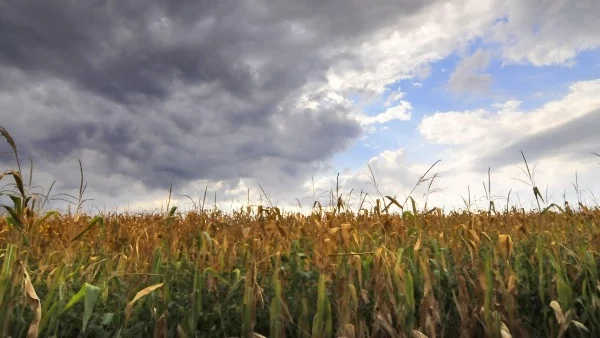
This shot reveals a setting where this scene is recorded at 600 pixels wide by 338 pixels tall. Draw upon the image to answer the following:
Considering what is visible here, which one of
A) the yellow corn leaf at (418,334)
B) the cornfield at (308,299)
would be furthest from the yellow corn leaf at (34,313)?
the yellow corn leaf at (418,334)

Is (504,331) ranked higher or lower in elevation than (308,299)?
lower

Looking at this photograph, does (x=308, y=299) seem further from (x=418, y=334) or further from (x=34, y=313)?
(x=34, y=313)

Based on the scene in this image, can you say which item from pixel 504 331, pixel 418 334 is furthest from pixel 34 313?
pixel 504 331

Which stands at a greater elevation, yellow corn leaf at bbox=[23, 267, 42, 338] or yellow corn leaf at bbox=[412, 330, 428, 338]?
yellow corn leaf at bbox=[23, 267, 42, 338]

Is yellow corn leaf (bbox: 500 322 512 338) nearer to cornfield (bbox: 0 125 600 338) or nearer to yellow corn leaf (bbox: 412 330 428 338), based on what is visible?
cornfield (bbox: 0 125 600 338)

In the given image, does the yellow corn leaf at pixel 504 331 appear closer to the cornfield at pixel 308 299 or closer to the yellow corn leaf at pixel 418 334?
the cornfield at pixel 308 299

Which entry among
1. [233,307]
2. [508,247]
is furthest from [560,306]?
[233,307]

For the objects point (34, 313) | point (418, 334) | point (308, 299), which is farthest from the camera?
point (308, 299)

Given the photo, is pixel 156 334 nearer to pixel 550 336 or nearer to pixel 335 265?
pixel 335 265

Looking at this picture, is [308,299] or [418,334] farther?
[308,299]

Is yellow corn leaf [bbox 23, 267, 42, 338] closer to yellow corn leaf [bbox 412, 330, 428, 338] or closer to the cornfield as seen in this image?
the cornfield

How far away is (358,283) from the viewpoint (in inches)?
178

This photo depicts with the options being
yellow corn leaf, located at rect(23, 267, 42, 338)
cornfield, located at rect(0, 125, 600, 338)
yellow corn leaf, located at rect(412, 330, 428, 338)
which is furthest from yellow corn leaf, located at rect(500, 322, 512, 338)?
yellow corn leaf, located at rect(23, 267, 42, 338)

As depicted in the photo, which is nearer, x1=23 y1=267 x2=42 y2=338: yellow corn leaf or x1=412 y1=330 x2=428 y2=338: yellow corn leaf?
x1=23 y1=267 x2=42 y2=338: yellow corn leaf
